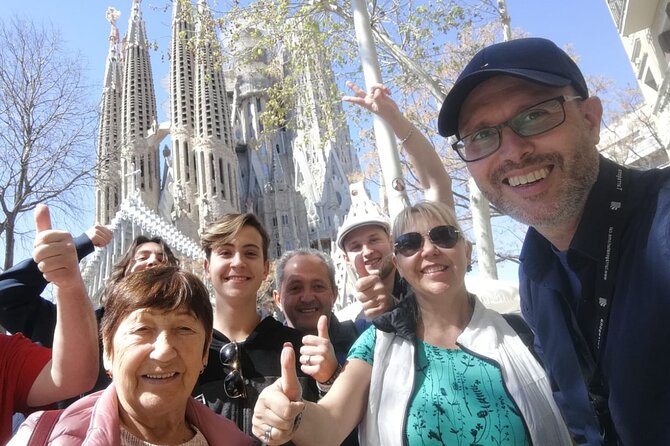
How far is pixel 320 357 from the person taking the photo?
1.89 meters

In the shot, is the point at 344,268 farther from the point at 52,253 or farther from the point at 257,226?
the point at 52,253

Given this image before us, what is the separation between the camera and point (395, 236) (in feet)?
7.66

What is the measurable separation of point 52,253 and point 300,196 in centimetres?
4206

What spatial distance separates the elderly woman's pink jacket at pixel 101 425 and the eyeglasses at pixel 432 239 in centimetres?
101

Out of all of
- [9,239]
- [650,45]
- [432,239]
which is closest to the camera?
[432,239]

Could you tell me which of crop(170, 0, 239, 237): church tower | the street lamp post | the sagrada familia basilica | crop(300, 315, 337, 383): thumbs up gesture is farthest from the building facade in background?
crop(170, 0, 239, 237): church tower

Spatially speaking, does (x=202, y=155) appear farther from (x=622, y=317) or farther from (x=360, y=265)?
(x=622, y=317)

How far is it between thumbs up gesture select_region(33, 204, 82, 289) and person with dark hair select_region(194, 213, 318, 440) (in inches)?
31.4

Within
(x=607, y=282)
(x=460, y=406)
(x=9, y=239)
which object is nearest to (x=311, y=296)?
(x=460, y=406)

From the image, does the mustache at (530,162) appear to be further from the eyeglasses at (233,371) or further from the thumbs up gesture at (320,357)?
the eyeglasses at (233,371)

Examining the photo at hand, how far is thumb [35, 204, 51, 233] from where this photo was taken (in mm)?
1834

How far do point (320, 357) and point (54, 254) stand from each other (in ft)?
3.48

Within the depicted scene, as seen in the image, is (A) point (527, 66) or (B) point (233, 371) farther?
(B) point (233, 371)

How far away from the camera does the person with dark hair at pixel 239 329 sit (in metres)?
2.25
